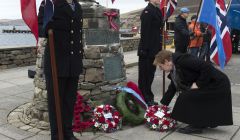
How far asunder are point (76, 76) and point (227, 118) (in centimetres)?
212

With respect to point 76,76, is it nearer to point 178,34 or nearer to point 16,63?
point 178,34

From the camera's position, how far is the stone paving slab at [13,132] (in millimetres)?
4562

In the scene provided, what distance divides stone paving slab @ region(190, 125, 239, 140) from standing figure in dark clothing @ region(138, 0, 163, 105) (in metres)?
1.34

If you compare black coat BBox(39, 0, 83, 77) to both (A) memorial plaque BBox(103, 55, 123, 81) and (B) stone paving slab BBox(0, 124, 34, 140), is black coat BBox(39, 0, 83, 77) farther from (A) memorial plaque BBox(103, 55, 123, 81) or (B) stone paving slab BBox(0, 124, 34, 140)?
(A) memorial plaque BBox(103, 55, 123, 81)

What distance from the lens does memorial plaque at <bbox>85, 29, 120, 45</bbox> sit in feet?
17.2

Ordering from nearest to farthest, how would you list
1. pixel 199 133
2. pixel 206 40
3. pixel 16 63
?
pixel 199 133, pixel 206 40, pixel 16 63

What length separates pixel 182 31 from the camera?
352 inches

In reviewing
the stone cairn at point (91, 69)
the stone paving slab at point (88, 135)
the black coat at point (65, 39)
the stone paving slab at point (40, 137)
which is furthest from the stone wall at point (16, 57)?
the black coat at point (65, 39)

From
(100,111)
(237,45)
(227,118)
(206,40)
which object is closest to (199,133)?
(227,118)

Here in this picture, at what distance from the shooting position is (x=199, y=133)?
4.71 metres

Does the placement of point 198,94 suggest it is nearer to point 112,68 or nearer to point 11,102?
point 112,68

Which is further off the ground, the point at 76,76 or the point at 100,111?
the point at 76,76

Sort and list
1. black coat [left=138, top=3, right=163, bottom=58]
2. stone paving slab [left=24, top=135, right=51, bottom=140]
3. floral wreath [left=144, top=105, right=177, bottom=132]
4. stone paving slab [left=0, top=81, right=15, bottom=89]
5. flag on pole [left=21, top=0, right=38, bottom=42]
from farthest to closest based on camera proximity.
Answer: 1. stone paving slab [left=0, top=81, right=15, bottom=89]
2. black coat [left=138, top=3, right=163, bottom=58]
3. floral wreath [left=144, top=105, right=177, bottom=132]
4. stone paving slab [left=24, top=135, right=51, bottom=140]
5. flag on pole [left=21, top=0, right=38, bottom=42]

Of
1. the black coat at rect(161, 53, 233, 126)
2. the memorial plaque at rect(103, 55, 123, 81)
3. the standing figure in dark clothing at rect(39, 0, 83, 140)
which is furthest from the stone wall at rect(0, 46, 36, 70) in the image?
the black coat at rect(161, 53, 233, 126)
